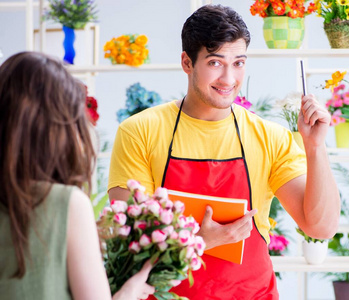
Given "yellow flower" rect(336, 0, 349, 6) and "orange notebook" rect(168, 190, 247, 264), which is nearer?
"orange notebook" rect(168, 190, 247, 264)

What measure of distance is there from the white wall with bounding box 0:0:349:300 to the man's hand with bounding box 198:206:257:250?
362cm

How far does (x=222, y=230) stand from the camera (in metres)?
1.87

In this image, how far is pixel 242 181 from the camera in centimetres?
201

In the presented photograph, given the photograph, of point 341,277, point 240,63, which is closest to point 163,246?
point 240,63

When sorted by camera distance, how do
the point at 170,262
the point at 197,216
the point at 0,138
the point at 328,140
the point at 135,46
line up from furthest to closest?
the point at 328,140 → the point at 135,46 → the point at 197,216 → the point at 170,262 → the point at 0,138

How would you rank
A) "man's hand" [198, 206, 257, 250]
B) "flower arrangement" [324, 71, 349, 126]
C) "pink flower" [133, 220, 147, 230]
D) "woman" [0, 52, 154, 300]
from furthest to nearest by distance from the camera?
"flower arrangement" [324, 71, 349, 126]
"man's hand" [198, 206, 257, 250]
"pink flower" [133, 220, 147, 230]
"woman" [0, 52, 154, 300]

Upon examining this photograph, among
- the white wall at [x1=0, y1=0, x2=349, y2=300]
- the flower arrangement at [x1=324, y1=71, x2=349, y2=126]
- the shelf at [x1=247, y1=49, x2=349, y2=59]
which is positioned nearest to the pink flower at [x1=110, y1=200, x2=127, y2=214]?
the shelf at [x1=247, y1=49, x2=349, y2=59]

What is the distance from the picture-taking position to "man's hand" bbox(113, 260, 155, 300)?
1.37 m

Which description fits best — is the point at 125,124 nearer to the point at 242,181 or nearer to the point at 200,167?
the point at 200,167

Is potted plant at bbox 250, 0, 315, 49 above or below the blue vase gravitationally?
above

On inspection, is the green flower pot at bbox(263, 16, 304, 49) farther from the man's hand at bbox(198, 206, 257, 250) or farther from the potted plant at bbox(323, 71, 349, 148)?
the man's hand at bbox(198, 206, 257, 250)

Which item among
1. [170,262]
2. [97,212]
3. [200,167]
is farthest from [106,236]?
[97,212]

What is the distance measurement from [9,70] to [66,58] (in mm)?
2244

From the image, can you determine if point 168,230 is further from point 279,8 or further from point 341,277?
point 341,277
